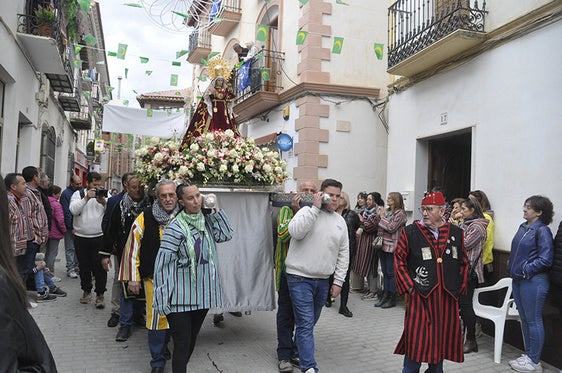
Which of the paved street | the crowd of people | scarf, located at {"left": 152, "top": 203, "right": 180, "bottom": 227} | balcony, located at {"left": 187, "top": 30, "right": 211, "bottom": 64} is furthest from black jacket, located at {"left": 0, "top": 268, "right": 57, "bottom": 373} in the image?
balcony, located at {"left": 187, "top": 30, "right": 211, "bottom": 64}

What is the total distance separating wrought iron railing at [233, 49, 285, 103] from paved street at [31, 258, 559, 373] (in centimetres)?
741

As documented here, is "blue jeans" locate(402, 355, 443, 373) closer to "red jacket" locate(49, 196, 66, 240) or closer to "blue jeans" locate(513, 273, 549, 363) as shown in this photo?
"blue jeans" locate(513, 273, 549, 363)

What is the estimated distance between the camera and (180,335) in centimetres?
372

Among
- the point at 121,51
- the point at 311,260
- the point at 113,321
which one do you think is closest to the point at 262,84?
the point at 121,51

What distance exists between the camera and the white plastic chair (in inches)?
206

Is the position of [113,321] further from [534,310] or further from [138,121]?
[138,121]

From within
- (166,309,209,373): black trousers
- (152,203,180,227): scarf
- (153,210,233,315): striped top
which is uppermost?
(152,203,180,227): scarf

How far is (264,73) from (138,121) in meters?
3.50

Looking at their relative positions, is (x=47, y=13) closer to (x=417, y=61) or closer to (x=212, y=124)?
(x=212, y=124)

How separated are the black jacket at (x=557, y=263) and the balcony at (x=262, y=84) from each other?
8.79 metres

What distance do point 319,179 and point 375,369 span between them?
6.73m

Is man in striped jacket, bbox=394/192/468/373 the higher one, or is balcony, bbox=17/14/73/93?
balcony, bbox=17/14/73/93

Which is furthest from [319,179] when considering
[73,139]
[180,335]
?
[73,139]

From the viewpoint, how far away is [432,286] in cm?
379
